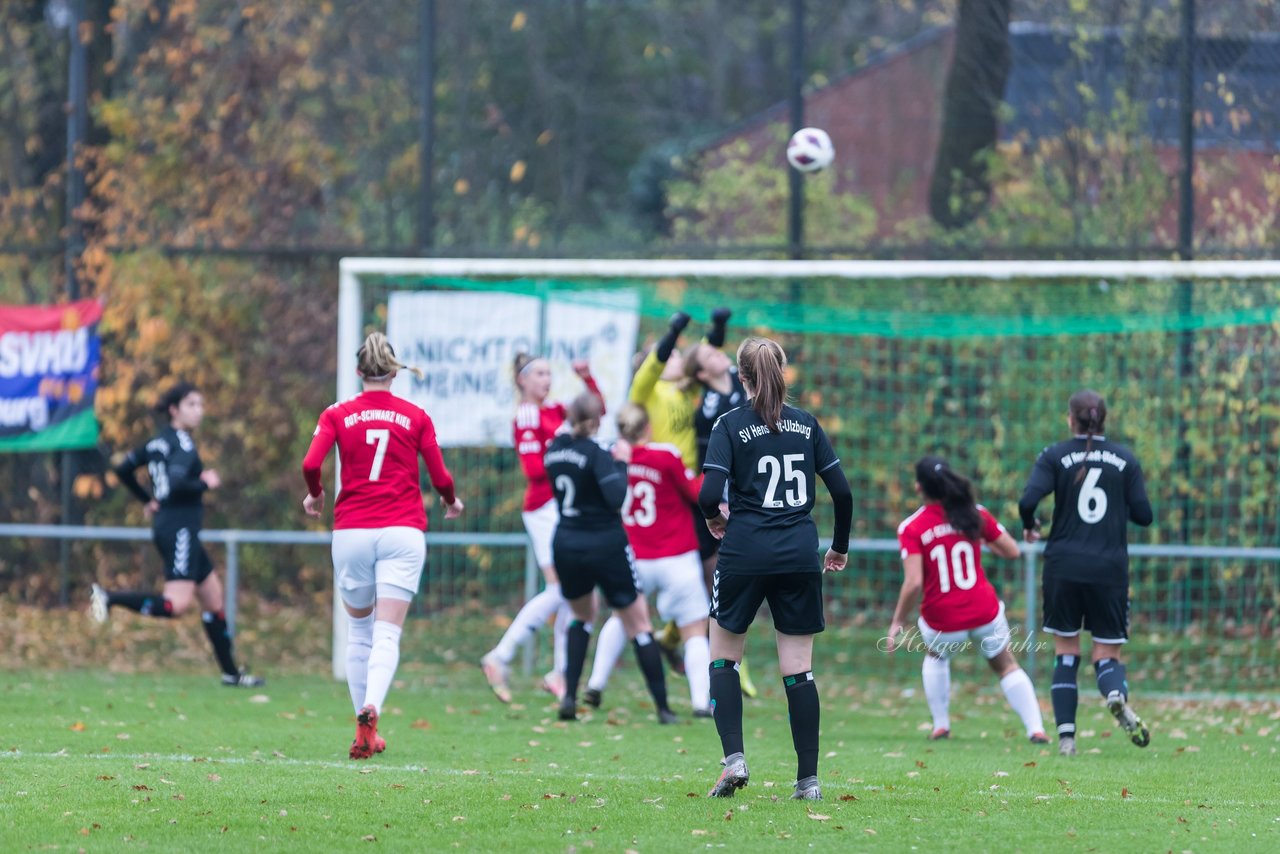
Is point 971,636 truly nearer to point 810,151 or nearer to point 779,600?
point 779,600

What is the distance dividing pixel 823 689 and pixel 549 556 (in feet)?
8.16

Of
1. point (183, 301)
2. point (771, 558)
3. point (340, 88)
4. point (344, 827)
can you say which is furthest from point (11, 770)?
point (340, 88)

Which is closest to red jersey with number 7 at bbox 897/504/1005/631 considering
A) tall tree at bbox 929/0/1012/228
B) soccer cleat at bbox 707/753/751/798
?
soccer cleat at bbox 707/753/751/798

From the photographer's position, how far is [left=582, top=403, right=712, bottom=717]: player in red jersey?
9.81 metres

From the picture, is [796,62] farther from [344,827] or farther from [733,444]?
[344,827]

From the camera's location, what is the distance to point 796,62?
43.8ft

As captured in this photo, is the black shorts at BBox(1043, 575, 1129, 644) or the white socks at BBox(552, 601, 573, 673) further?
the white socks at BBox(552, 601, 573, 673)

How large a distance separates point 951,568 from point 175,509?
17.1ft

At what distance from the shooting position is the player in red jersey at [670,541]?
9.81 meters

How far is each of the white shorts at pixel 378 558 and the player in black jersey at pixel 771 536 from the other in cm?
176

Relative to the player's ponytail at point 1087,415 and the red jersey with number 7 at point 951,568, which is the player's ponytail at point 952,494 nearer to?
the red jersey with number 7 at point 951,568

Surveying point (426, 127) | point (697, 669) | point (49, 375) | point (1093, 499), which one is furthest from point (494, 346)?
point (1093, 499)

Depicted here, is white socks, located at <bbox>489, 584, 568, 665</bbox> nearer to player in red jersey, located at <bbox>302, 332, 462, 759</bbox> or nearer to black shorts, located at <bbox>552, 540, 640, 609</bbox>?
black shorts, located at <bbox>552, 540, 640, 609</bbox>

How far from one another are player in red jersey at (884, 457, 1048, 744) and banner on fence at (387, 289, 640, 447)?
4007mm
